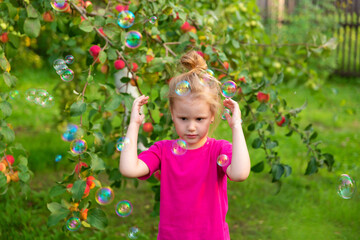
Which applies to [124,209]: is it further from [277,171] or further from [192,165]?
[277,171]

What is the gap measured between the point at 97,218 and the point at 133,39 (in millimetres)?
897

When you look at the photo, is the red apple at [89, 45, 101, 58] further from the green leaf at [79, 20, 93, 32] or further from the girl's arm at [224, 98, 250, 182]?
the girl's arm at [224, 98, 250, 182]

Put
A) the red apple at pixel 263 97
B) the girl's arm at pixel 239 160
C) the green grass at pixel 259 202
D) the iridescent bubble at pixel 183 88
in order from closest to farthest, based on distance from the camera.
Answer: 1. the girl's arm at pixel 239 160
2. the iridescent bubble at pixel 183 88
3. the red apple at pixel 263 97
4. the green grass at pixel 259 202

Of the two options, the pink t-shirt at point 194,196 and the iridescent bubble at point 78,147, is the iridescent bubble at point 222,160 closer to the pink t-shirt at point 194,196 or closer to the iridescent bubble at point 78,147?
the pink t-shirt at point 194,196

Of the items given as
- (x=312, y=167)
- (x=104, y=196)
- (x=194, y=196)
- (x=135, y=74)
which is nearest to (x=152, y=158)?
(x=194, y=196)

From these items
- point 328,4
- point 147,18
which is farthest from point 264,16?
point 147,18

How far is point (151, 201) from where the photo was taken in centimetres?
376

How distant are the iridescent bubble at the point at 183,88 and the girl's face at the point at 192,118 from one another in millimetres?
21

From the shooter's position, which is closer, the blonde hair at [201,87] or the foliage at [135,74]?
the blonde hair at [201,87]

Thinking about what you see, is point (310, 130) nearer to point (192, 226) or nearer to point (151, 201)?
point (192, 226)

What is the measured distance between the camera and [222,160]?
1743mm

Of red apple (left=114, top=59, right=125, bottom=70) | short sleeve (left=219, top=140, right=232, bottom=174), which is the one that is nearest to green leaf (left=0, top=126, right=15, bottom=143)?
red apple (left=114, top=59, right=125, bottom=70)

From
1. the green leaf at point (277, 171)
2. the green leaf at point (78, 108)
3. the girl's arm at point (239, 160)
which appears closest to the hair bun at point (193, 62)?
the girl's arm at point (239, 160)

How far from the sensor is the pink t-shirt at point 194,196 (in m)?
1.78
